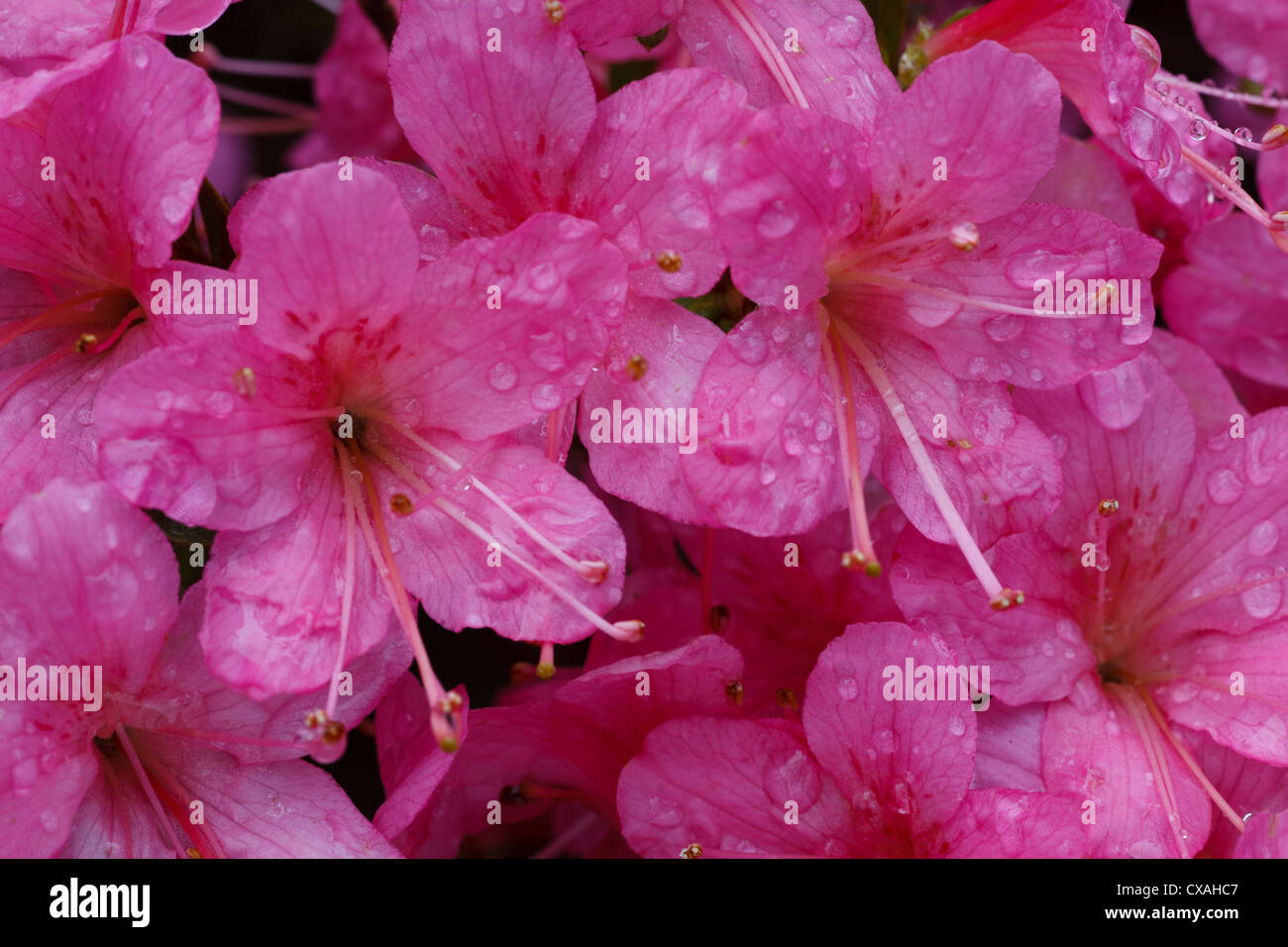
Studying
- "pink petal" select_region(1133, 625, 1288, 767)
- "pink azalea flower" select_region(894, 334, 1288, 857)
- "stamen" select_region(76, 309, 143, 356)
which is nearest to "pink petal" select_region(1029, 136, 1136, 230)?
"pink azalea flower" select_region(894, 334, 1288, 857)

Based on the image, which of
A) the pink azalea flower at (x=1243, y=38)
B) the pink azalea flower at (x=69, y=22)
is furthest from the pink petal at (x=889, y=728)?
the pink azalea flower at (x=1243, y=38)

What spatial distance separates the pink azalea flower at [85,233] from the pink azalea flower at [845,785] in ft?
1.49

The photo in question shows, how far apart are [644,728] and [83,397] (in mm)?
469

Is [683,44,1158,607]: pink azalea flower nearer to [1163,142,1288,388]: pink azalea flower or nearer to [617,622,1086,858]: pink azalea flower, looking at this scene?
[617,622,1086,858]: pink azalea flower

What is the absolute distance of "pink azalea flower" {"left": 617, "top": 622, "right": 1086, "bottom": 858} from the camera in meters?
0.90

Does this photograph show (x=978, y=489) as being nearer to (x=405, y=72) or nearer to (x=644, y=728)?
(x=644, y=728)

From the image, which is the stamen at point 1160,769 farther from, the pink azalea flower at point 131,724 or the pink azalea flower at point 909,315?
the pink azalea flower at point 131,724

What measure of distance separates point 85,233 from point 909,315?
1.92ft

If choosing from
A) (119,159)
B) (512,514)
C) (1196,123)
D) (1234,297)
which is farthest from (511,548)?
(1234,297)

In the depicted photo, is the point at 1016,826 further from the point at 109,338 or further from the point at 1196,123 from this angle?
the point at 109,338

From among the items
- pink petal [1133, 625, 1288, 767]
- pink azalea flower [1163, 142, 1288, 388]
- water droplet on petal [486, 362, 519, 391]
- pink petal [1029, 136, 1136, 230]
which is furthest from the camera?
pink azalea flower [1163, 142, 1288, 388]

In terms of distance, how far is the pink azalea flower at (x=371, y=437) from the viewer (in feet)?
2.61

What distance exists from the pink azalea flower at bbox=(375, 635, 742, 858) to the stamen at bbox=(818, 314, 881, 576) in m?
0.12

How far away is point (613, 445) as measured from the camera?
2.93ft
